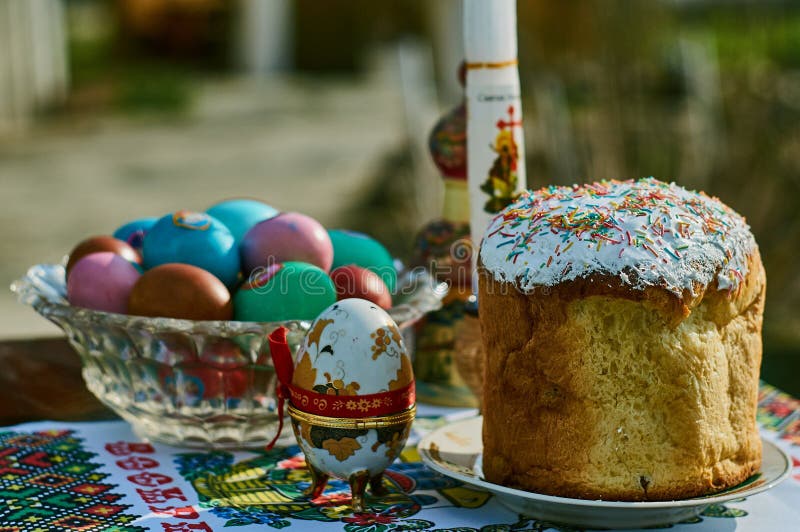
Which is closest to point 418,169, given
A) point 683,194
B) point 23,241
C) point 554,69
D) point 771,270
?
point 554,69

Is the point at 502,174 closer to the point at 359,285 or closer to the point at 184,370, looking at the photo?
the point at 359,285

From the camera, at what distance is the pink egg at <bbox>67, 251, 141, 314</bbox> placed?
136 cm

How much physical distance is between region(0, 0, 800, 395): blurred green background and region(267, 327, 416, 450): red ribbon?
1.75m

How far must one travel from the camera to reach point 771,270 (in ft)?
12.5

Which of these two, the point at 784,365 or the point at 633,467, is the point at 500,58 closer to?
the point at 633,467

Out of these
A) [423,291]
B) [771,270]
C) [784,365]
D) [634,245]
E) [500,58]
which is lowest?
[784,365]

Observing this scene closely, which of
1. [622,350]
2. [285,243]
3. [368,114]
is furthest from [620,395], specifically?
[368,114]

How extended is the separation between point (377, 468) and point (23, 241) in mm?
4969

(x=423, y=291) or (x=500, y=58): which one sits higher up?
(x=500, y=58)

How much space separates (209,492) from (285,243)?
14.3 inches

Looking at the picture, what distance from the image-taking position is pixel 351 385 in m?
1.14

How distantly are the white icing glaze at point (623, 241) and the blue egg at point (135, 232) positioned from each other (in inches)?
23.7

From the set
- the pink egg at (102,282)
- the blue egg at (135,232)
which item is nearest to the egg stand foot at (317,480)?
the pink egg at (102,282)

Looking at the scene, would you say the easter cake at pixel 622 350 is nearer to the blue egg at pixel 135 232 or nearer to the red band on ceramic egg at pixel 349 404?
the red band on ceramic egg at pixel 349 404
